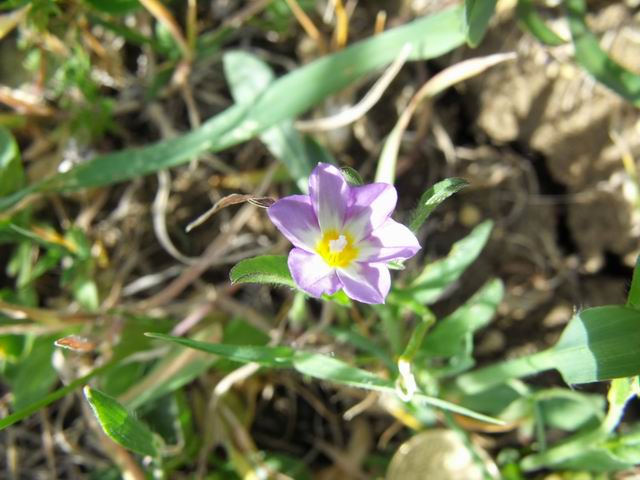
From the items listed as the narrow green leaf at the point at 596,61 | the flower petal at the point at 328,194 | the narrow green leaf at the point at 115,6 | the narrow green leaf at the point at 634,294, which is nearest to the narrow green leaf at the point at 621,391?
the narrow green leaf at the point at 634,294

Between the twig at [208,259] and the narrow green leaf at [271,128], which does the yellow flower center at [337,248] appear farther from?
the twig at [208,259]

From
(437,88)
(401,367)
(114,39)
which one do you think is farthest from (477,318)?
(114,39)

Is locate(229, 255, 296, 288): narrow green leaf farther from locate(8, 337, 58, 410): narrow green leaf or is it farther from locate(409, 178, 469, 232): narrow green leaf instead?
locate(8, 337, 58, 410): narrow green leaf

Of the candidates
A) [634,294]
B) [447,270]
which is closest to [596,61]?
[447,270]

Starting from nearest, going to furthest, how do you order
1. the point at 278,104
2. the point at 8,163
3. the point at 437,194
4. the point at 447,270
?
1. the point at 437,194
2. the point at 447,270
3. the point at 278,104
4. the point at 8,163

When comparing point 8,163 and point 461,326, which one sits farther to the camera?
point 8,163

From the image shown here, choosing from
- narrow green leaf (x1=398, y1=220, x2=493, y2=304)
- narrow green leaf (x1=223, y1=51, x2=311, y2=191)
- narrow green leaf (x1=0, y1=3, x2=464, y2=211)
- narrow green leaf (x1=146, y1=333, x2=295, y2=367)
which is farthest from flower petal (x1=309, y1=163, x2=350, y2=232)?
narrow green leaf (x1=0, y1=3, x2=464, y2=211)

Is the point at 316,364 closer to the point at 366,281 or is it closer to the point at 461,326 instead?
the point at 366,281
